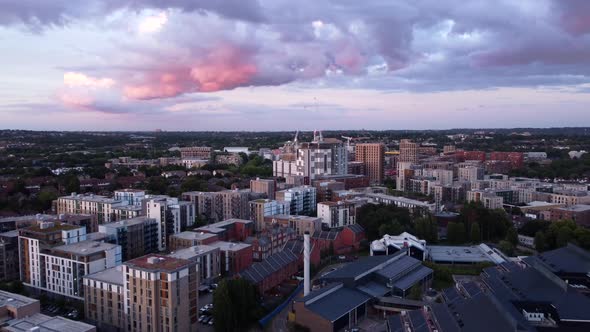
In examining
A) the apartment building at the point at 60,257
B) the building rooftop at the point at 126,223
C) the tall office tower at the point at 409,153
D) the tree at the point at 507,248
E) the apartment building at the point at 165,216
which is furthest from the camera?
the tall office tower at the point at 409,153

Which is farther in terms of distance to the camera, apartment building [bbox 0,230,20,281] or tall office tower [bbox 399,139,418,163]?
tall office tower [bbox 399,139,418,163]

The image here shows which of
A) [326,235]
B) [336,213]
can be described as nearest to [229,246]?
[326,235]

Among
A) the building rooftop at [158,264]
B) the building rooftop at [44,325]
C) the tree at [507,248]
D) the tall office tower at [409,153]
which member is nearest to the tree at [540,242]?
the tree at [507,248]

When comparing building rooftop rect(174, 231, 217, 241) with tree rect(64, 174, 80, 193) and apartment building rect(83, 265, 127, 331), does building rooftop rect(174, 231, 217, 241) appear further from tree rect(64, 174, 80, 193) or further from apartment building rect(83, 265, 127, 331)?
tree rect(64, 174, 80, 193)

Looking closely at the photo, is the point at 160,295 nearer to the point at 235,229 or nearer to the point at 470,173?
the point at 235,229

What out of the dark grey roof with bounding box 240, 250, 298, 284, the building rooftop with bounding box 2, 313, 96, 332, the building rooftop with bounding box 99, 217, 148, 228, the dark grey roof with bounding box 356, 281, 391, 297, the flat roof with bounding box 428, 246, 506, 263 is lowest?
the flat roof with bounding box 428, 246, 506, 263

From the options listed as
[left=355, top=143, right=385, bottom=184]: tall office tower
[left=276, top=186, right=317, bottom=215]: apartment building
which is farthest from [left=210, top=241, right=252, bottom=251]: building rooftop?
[left=355, top=143, right=385, bottom=184]: tall office tower

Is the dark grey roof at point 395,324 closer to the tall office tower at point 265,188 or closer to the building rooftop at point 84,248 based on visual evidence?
the building rooftop at point 84,248
